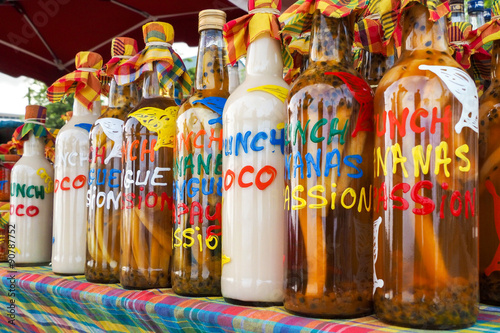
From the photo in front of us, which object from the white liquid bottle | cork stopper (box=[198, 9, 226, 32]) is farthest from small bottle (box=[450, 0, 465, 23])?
the white liquid bottle

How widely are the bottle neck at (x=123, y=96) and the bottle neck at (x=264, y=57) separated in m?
0.40

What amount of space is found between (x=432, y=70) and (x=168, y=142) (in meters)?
0.50

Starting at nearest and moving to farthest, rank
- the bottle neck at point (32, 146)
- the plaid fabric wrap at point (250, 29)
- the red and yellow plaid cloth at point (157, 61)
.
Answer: the plaid fabric wrap at point (250, 29) < the red and yellow plaid cloth at point (157, 61) < the bottle neck at point (32, 146)

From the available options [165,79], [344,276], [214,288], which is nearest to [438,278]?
[344,276]

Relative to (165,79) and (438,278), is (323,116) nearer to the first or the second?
(438,278)

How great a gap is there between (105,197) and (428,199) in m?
0.68

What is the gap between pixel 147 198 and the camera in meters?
0.93

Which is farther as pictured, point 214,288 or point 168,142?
point 168,142

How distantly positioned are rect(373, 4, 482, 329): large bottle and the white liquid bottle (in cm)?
101

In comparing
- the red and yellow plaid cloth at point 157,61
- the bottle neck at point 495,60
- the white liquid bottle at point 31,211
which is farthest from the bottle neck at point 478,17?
the white liquid bottle at point 31,211

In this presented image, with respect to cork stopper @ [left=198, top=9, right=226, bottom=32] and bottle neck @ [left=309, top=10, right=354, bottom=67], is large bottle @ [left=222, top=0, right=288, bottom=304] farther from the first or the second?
cork stopper @ [left=198, top=9, right=226, bottom=32]

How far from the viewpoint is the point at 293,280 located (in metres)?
0.67

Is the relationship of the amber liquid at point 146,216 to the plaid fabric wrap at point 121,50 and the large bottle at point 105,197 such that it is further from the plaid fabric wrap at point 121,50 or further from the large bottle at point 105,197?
the plaid fabric wrap at point 121,50

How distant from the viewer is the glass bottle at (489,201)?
687 mm
